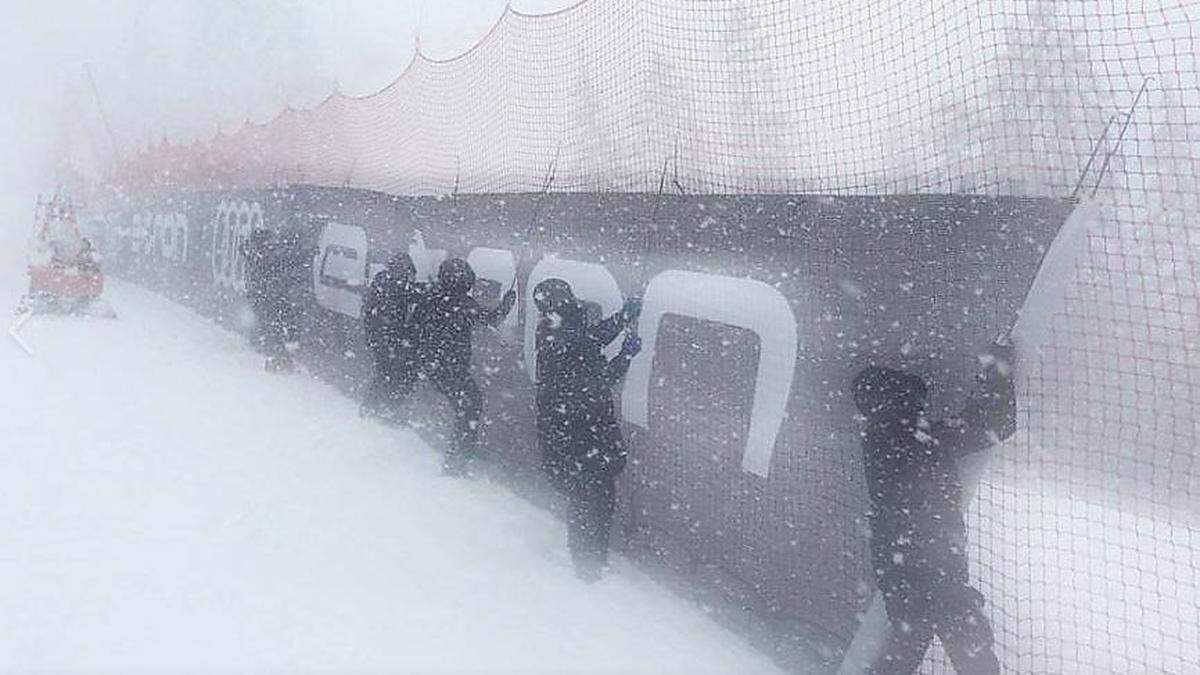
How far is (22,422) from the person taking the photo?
6492mm

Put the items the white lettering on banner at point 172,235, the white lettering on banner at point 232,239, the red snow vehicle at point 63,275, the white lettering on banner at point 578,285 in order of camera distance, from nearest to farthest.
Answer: the white lettering on banner at point 578,285, the white lettering on banner at point 232,239, the red snow vehicle at point 63,275, the white lettering on banner at point 172,235

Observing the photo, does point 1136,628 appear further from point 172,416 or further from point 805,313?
point 172,416

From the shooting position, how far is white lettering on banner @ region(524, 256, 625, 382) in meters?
5.16

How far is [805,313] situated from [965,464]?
3.37 feet

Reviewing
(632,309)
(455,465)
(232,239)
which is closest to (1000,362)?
(632,309)

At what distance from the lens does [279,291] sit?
10.1 m

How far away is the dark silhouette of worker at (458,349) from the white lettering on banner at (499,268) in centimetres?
11

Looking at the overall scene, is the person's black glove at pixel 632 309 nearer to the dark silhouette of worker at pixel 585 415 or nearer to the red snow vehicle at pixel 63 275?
the dark silhouette of worker at pixel 585 415

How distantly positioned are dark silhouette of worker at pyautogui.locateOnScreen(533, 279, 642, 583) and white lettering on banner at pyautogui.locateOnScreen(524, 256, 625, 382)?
34 centimetres

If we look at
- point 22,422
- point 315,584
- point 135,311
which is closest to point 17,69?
point 135,311

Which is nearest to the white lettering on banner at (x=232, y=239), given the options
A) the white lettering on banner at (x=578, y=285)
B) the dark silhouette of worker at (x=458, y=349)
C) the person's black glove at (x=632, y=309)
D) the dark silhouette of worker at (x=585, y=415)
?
the dark silhouette of worker at (x=458, y=349)

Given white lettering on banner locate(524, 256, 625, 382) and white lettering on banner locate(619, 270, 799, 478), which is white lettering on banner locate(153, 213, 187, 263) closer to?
white lettering on banner locate(524, 256, 625, 382)

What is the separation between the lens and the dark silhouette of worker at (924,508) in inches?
122

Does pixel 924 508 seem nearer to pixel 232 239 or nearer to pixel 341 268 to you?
pixel 341 268
